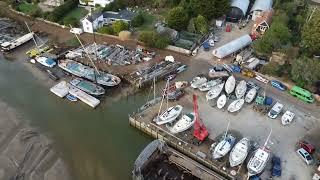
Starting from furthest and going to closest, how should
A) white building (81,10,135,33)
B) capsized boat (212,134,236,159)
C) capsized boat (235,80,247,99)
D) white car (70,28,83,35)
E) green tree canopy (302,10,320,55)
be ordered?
white car (70,28,83,35) → white building (81,10,135,33) → green tree canopy (302,10,320,55) → capsized boat (235,80,247,99) → capsized boat (212,134,236,159)

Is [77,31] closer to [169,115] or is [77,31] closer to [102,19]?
[102,19]

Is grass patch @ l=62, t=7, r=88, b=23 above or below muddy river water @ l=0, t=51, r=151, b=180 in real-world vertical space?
above

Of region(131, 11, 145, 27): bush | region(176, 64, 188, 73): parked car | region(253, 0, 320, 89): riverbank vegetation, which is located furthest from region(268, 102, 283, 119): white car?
region(131, 11, 145, 27): bush

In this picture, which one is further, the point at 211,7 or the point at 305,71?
the point at 211,7

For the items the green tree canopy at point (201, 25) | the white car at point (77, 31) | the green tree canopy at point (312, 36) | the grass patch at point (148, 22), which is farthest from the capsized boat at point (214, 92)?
the white car at point (77, 31)

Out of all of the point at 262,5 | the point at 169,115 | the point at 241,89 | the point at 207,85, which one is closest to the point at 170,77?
the point at 207,85

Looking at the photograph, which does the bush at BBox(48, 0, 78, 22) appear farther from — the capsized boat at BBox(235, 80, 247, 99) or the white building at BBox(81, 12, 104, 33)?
the capsized boat at BBox(235, 80, 247, 99)

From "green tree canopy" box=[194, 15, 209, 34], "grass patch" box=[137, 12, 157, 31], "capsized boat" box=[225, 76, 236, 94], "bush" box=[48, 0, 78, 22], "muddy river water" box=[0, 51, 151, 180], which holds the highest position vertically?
"green tree canopy" box=[194, 15, 209, 34]

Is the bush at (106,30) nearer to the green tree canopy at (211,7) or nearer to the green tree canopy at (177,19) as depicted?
the green tree canopy at (177,19)
